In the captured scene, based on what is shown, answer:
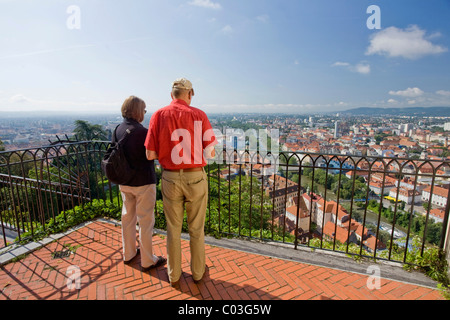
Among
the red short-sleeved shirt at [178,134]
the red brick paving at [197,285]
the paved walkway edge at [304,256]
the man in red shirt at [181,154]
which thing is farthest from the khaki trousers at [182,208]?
the paved walkway edge at [304,256]

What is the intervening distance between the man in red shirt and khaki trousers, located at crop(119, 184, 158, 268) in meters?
0.45

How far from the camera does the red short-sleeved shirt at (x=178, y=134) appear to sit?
2.17 meters

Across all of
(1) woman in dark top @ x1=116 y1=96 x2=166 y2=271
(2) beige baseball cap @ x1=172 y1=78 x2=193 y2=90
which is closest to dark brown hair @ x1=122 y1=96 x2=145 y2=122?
(1) woman in dark top @ x1=116 y1=96 x2=166 y2=271

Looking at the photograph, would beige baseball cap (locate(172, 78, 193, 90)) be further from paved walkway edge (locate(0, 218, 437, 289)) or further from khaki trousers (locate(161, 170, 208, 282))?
paved walkway edge (locate(0, 218, 437, 289))

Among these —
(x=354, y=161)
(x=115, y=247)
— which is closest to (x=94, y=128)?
(x=115, y=247)

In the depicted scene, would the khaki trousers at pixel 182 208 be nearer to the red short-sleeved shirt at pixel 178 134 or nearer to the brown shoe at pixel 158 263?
the red short-sleeved shirt at pixel 178 134

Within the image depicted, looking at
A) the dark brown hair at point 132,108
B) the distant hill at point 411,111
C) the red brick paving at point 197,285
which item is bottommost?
the red brick paving at point 197,285

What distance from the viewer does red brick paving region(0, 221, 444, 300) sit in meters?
2.40

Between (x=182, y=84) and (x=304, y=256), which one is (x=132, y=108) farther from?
(x=304, y=256)

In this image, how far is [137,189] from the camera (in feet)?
8.65

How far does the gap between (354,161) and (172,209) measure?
2305 mm

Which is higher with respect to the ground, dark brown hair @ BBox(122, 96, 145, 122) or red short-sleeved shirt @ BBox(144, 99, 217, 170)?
dark brown hair @ BBox(122, 96, 145, 122)

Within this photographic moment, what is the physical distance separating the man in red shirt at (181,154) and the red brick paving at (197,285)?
1.35 ft
